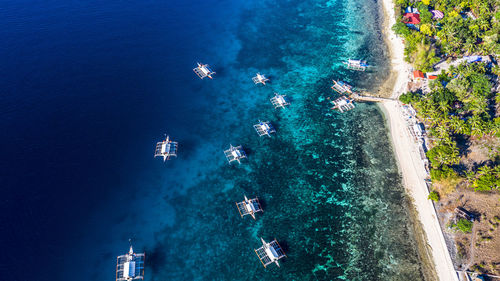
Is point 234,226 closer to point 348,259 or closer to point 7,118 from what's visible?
point 348,259

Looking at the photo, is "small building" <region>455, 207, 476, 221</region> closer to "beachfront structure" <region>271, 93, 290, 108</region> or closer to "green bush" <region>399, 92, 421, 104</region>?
"green bush" <region>399, 92, 421, 104</region>

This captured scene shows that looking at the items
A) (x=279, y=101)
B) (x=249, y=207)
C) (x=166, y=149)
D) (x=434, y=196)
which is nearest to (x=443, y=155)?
(x=434, y=196)

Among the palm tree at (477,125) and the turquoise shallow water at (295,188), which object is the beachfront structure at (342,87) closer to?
the turquoise shallow water at (295,188)

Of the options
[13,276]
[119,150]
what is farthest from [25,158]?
[13,276]

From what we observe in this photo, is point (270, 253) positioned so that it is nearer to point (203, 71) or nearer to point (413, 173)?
point (413, 173)

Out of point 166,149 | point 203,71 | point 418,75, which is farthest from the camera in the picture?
point 203,71

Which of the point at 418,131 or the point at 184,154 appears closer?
the point at 184,154

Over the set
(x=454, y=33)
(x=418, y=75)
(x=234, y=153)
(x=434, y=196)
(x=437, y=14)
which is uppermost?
(x=437, y=14)

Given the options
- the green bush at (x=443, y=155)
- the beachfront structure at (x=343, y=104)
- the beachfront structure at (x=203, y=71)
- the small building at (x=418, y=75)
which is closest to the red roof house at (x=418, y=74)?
the small building at (x=418, y=75)
